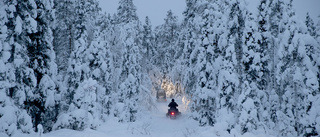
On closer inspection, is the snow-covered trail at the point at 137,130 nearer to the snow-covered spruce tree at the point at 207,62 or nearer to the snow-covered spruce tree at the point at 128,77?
the snow-covered spruce tree at the point at 128,77

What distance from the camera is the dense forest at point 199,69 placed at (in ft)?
32.5

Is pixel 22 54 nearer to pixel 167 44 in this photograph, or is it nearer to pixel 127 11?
pixel 127 11

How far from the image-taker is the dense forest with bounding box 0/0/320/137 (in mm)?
9914

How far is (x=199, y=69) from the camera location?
56.0 feet

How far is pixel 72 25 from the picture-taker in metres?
20.8

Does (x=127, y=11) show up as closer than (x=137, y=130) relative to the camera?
No

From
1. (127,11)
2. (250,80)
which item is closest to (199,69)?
(250,80)

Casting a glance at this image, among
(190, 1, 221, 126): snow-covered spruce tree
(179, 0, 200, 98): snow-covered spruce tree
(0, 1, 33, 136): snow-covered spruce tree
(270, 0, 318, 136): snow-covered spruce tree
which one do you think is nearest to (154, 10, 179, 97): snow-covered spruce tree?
(179, 0, 200, 98): snow-covered spruce tree

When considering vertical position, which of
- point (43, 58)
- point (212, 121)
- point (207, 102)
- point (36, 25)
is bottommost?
point (212, 121)

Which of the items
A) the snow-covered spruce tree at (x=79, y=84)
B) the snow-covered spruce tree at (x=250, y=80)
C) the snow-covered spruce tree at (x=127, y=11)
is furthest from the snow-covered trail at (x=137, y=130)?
the snow-covered spruce tree at (x=127, y=11)

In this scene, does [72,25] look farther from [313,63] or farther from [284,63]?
[313,63]

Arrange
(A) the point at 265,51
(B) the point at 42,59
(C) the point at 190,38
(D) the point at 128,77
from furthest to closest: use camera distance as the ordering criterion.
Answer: (C) the point at 190,38 → (D) the point at 128,77 → (A) the point at 265,51 → (B) the point at 42,59

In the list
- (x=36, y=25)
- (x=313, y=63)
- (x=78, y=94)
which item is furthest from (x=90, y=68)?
(x=313, y=63)

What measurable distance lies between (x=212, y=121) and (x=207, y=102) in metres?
1.39
